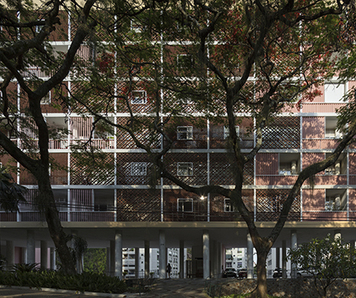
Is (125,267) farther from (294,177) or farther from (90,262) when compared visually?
(294,177)

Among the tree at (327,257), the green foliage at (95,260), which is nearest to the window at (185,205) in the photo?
the tree at (327,257)

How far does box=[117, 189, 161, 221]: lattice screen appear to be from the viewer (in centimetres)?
2845

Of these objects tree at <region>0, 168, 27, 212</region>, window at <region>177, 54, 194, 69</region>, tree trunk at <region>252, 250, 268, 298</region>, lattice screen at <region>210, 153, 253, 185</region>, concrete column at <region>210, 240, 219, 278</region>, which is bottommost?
concrete column at <region>210, 240, 219, 278</region>

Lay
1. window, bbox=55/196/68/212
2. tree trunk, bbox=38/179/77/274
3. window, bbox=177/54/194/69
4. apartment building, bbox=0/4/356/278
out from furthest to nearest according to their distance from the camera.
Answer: apartment building, bbox=0/4/356/278
window, bbox=55/196/68/212
window, bbox=177/54/194/69
tree trunk, bbox=38/179/77/274

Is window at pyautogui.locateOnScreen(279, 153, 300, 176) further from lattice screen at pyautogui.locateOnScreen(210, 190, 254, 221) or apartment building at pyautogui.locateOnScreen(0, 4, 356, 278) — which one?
lattice screen at pyautogui.locateOnScreen(210, 190, 254, 221)

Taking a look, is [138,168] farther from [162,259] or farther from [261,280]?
[261,280]

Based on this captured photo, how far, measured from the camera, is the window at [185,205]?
2894 cm

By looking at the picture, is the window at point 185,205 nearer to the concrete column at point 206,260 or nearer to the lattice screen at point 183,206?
the lattice screen at point 183,206

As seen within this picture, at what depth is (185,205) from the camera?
1143 inches

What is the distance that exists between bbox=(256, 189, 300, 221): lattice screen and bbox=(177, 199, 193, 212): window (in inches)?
179

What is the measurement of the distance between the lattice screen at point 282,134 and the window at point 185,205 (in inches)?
250

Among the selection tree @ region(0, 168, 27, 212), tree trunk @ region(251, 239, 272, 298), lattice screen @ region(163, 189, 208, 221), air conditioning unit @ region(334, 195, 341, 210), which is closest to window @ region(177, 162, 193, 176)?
lattice screen @ region(163, 189, 208, 221)

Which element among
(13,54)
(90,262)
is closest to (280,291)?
(13,54)

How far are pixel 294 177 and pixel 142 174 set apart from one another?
33.9ft
